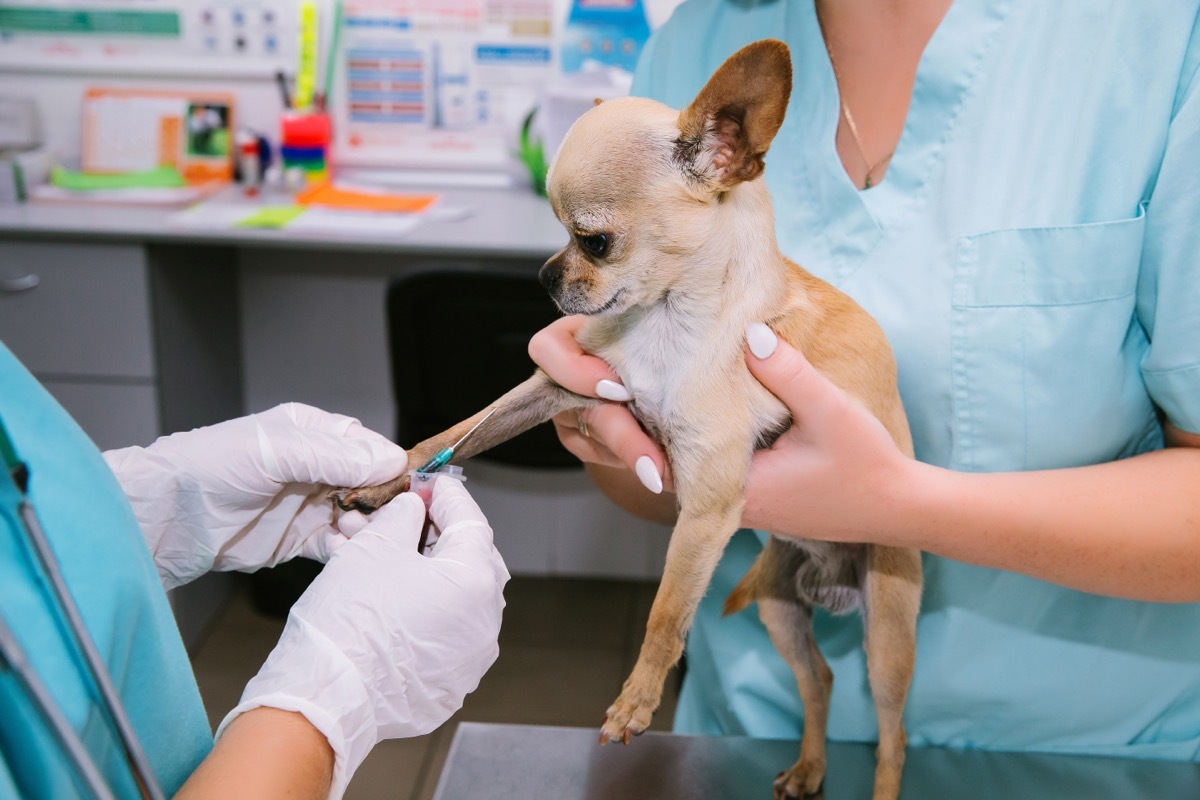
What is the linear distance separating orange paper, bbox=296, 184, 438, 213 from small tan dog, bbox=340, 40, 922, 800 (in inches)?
66.1

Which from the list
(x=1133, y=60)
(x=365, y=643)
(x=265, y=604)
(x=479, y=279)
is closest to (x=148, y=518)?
(x=365, y=643)

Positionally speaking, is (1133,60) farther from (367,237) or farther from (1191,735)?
(367,237)

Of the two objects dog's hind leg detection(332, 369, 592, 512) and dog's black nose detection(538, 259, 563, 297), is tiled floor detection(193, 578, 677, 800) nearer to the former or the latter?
dog's hind leg detection(332, 369, 592, 512)

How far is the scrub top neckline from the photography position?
3.00ft

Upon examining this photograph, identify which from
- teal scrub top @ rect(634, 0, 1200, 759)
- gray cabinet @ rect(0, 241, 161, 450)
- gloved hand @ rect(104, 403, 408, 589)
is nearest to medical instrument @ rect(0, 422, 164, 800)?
gloved hand @ rect(104, 403, 408, 589)

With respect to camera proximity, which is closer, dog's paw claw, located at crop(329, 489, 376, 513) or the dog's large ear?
the dog's large ear

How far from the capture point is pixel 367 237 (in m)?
2.25

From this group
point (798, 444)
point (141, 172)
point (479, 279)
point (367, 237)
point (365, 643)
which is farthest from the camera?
point (141, 172)

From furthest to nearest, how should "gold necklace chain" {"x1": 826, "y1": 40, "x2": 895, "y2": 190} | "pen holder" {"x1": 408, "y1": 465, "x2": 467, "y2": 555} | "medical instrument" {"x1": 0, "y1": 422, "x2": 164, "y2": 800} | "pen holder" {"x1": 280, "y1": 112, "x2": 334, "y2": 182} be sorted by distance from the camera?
"pen holder" {"x1": 280, "y1": 112, "x2": 334, "y2": 182} → "gold necklace chain" {"x1": 826, "y1": 40, "x2": 895, "y2": 190} → "pen holder" {"x1": 408, "y1": 465, "x2": 467, "y2": 555} → "medical instrument" {"x1": 0, "y1": 422, "x2": 164, "y2": 800}

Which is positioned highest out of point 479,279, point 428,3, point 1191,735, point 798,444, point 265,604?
point 428,3

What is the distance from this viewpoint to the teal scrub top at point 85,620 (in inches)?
21.0

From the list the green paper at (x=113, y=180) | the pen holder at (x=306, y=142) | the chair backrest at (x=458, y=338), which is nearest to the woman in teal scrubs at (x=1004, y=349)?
the chair backrest at (x=458, y=338)

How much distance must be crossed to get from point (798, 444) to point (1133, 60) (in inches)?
16.7

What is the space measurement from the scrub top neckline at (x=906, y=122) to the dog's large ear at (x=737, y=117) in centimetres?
22
